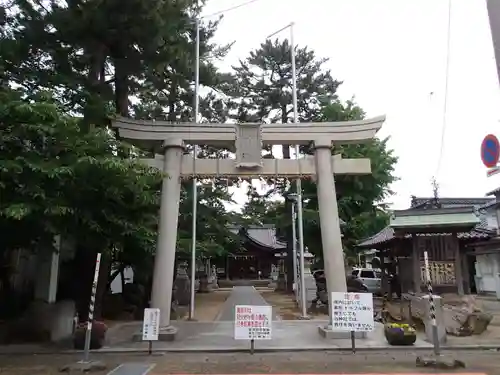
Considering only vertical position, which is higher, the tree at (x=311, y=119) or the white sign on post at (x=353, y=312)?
the tree at (x=311, y=119)

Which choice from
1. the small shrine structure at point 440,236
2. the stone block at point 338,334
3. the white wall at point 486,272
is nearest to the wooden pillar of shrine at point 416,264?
the small shrine structure at point 440,236

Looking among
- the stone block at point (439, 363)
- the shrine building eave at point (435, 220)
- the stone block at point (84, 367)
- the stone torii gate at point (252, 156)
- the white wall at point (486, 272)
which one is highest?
the stone torii gate at point (252, 156)

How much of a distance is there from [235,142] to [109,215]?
4.64 meters

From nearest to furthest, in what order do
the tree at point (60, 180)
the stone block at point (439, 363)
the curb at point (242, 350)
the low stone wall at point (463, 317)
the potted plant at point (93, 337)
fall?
the stone block at point (439, 363) → the tree at point (60, 180) → the curb at point (242, 350) → the potted plant at point (93, 337) → the low stone wall at point (463, 317)

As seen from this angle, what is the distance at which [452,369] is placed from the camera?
879 centimetres

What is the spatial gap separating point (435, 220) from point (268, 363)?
493 inches

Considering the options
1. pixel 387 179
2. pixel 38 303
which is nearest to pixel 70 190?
pixel 38 303

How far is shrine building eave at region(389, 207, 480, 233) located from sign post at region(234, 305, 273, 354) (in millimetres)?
10889

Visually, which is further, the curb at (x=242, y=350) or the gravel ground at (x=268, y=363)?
the curb at (x=242, y=350)

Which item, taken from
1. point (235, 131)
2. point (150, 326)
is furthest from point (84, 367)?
point (235, 131)

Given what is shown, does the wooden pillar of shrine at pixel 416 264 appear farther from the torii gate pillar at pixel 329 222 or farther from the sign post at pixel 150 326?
the sign post at pixel 150 326

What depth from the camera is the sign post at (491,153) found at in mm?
6864

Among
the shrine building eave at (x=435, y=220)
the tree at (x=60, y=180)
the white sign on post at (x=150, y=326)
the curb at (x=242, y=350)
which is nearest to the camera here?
the tree at (x=60, y=180)

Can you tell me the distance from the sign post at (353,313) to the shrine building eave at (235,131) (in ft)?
17.3
